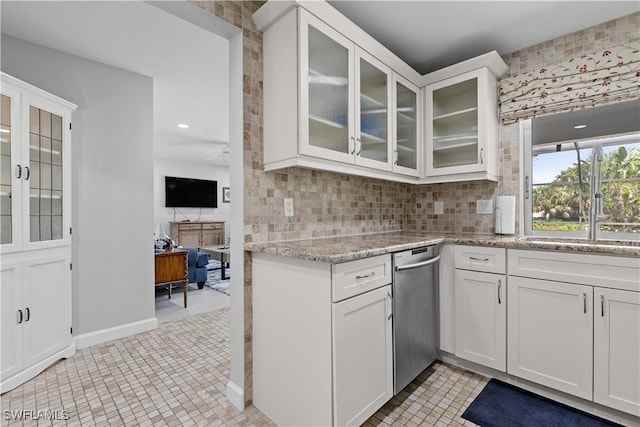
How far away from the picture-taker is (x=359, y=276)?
1427 millimetres

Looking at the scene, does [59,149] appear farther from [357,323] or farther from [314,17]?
[357,323]

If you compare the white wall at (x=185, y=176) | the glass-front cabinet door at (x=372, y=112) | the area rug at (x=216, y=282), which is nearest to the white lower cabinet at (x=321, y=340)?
the glass-front cabinet door at (x=372, y=112)

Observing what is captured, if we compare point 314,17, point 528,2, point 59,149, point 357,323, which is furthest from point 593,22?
point 59,149

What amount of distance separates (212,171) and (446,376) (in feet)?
24.8

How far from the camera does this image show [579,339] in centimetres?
167

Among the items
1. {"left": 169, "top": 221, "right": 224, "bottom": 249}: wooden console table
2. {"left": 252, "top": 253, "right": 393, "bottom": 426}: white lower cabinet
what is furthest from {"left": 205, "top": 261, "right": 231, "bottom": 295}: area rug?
{"left": 252, "top": 253, "right": 393, "bottom": 426}: white lower cabinet

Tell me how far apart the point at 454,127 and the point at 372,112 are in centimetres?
89

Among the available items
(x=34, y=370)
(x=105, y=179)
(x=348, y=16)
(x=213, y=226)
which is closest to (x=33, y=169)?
(x=105, y=179)

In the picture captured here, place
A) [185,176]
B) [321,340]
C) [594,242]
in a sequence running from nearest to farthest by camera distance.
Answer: [321,340] → [594,242] → [185,176]

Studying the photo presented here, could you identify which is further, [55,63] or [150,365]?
[55,63]

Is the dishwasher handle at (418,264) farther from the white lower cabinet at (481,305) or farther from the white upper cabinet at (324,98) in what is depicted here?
the white upper cabinet at (324,98)

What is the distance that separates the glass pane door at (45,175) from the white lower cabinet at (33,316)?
8.9 inches

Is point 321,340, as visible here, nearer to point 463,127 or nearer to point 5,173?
point 463,127

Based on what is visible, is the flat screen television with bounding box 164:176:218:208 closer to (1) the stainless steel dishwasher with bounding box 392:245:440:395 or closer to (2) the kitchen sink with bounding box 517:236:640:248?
(1) the stainless steel dishwasher with bounding box 392:245:440:395
